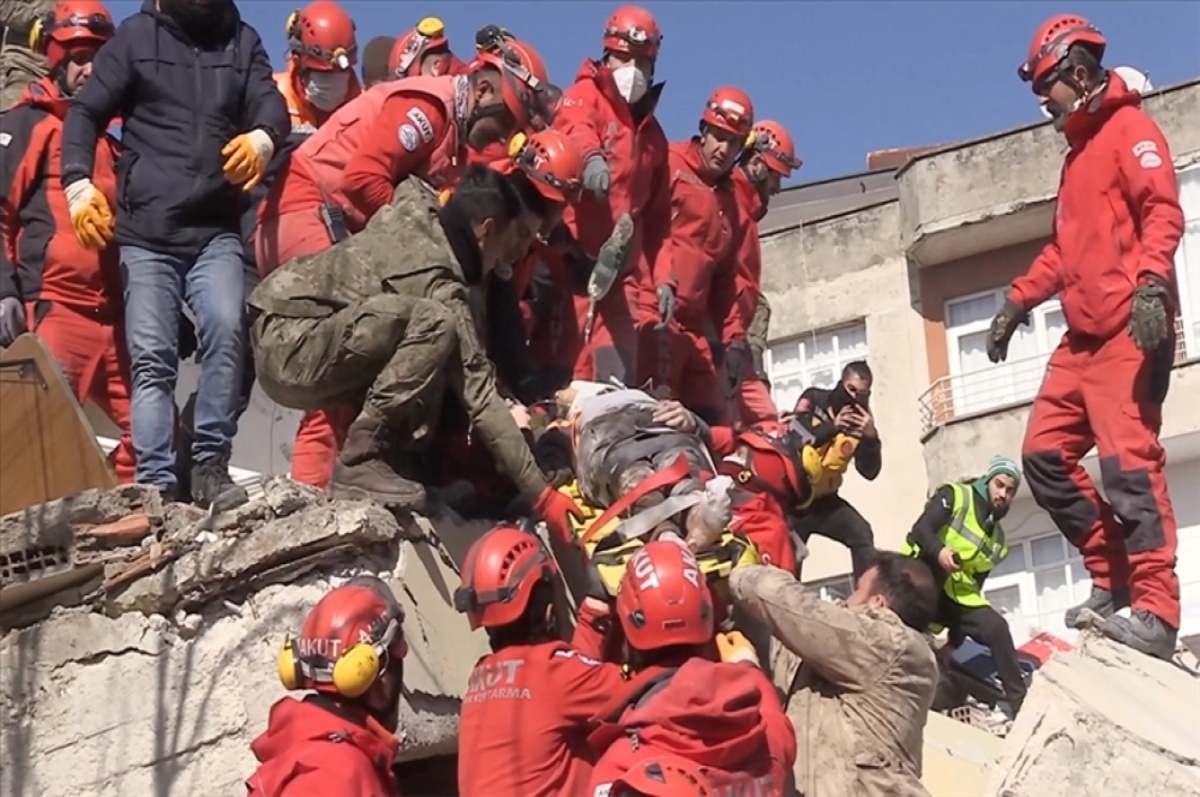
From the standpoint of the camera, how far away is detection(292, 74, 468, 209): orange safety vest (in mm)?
7891

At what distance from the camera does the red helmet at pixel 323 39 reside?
880cm

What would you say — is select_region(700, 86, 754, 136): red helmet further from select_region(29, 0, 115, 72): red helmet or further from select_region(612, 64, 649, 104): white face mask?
select_region(29, 0, 115, 72): red helmet

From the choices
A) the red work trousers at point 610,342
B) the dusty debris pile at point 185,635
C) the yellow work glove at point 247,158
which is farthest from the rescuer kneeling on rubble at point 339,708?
the red work trousers at point 610,342

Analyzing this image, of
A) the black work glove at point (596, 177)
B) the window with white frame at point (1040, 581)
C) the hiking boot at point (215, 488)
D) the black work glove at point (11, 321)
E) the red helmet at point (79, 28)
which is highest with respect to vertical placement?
the red helmet at point (79, 28)

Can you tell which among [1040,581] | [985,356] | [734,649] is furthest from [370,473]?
[985,356]

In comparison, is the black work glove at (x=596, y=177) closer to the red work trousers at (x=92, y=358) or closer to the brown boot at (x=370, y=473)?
the brown boot at (x=370, y=473)

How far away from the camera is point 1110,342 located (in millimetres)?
8406

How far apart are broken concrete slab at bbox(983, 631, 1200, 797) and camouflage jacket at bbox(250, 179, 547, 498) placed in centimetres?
209

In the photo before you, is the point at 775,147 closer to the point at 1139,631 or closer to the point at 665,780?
the point at 1139,631

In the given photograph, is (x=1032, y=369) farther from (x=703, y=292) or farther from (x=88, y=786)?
(x=88, y=786)

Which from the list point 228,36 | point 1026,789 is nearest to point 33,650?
point 228,36

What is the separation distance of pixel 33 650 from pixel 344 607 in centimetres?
206

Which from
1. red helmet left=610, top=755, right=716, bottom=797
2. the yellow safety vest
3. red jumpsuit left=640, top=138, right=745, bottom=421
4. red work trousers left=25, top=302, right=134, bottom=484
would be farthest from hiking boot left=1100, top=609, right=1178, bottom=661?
red work trousers left=25, top=302, right=134, bottom=484

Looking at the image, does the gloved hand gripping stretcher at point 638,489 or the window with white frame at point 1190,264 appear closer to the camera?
the gloved hand gripping stretcher at point 638,489
